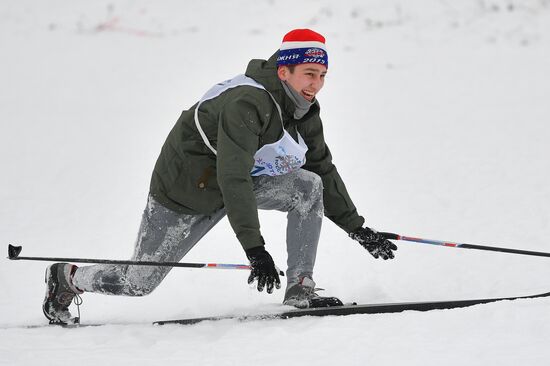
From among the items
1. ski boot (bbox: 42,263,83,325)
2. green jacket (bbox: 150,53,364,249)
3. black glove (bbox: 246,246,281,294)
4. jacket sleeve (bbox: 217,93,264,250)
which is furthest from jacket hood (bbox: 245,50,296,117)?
ski boot (bbox: 42,263,83,325)

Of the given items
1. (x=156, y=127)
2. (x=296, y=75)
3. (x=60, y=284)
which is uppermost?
(x=156, y=127)

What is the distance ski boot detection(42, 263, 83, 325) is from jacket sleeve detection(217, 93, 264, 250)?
4.62 ft

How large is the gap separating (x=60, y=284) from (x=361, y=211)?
4.36m

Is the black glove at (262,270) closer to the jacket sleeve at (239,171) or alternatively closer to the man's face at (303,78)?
the jacket sleeve at (239,171)

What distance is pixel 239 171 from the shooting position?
3.73 m

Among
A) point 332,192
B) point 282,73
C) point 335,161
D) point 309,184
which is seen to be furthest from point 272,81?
point 335,161

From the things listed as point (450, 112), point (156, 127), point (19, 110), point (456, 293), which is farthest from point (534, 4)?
point (456, 293)

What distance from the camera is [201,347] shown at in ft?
12.1

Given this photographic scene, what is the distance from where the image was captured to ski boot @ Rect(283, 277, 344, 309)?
13.6 ft

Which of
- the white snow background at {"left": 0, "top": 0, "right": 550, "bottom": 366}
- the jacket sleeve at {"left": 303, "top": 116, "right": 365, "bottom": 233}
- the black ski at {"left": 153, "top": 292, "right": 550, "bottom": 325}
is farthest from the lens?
the jacket sleeve at {"left": 303, "top": 116, "right": 365, "bottom": 233}

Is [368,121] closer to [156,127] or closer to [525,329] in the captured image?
[156,127]

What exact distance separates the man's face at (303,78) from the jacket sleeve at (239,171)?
1.12 ft

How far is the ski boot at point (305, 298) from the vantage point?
4141mm

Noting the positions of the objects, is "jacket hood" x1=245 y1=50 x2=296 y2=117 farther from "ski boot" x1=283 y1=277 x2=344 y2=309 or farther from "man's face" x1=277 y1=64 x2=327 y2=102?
"ski boot" x1=283 y1=277 x2=344 y2=309
